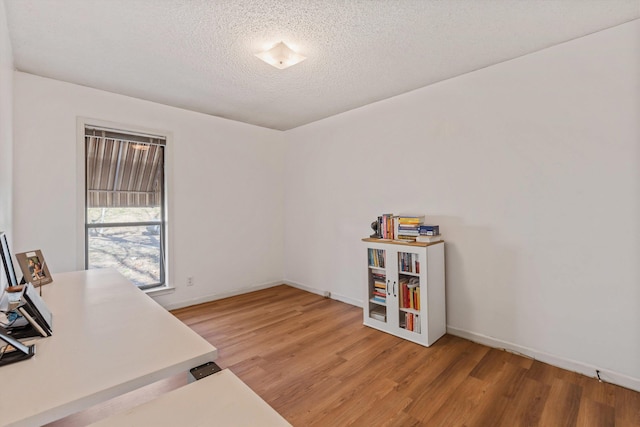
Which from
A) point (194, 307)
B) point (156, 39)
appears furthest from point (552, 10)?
point (194, 307)

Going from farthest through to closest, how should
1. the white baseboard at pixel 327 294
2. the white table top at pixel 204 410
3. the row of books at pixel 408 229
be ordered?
the white baseboard at pixel 327 294 → the row of books at pixel 408 229 → the white table top at pixel 204 410

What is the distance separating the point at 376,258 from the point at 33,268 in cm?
Result: 275

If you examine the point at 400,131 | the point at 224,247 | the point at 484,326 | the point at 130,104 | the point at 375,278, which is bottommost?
the point at 484,326

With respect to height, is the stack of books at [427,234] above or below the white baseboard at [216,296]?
above

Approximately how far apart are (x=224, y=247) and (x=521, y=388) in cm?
345

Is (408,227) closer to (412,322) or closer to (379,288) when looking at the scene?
(379,288)

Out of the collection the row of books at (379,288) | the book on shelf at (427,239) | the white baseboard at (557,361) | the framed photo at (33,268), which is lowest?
the white baseboard at (557,361)

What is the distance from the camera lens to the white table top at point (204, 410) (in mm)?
750

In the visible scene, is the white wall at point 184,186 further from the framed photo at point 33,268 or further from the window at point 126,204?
the framed photo at point 33,268

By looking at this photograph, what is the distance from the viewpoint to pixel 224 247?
402 centimetres

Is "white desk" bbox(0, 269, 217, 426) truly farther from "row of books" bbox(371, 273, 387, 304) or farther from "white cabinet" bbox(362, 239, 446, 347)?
"row of books" bbox(371, 273, 387, 304)

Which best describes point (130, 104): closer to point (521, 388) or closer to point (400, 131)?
point (400, 131)

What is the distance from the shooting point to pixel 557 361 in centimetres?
228

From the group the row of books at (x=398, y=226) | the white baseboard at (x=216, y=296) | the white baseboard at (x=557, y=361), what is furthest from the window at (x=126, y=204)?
the white baseboard at (x=557, y=361)
